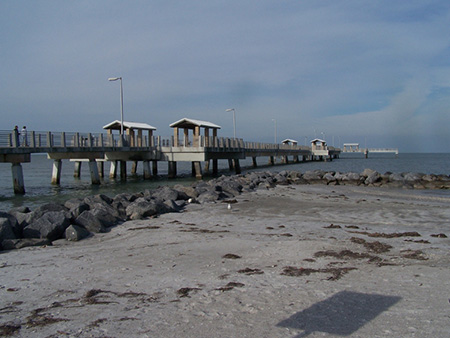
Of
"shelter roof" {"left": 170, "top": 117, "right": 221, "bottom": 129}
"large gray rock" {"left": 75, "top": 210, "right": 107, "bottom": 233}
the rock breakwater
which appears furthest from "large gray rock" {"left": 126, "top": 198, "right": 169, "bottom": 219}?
"shelter roof" {"left": 170, "top": 117, "right": 221, "bottom": 129}

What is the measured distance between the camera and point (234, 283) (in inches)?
247

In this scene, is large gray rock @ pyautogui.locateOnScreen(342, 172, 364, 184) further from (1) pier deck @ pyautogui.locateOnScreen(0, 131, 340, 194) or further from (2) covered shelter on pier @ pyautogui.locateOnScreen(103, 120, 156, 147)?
(2) covered shelter on pier @ pyautogui.locateOnScreen(103, 120, 156, 147)

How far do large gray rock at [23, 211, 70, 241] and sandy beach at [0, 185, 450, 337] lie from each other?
463 mm

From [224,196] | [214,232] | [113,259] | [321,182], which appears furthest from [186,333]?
[321,182]

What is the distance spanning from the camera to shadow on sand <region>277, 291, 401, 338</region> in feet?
15.0

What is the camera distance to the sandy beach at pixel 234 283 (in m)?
4.70

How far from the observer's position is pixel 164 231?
11047mm

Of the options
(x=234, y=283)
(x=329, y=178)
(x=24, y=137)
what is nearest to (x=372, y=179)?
(x=329, y=178)

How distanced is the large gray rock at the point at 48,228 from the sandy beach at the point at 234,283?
1.52 ft

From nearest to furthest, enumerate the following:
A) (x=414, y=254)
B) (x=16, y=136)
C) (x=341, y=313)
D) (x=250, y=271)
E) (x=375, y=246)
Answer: (x=341, y=313) → (x=250, y=271) → (x=414, y=254) → (x=375, y=246) → (x=16, y=136)

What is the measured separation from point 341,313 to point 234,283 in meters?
1.84

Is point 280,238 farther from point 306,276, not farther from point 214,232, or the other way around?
point 306,276

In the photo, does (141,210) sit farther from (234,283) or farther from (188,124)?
(188,124)

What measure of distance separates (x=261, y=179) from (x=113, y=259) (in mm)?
21916
